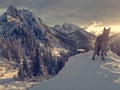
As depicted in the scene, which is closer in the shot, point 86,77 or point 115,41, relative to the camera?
point 86,77

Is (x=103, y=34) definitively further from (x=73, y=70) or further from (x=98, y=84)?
(x=98, y=84)

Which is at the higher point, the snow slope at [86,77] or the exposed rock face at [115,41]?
the exposed rock face at [115,41]

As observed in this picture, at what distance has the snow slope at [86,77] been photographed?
113 ft

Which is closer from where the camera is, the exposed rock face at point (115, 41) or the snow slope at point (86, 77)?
the snow slope at point (86, 77)

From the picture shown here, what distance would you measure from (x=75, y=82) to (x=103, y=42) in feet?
35.1

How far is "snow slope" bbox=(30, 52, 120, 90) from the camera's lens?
34297 millimetres

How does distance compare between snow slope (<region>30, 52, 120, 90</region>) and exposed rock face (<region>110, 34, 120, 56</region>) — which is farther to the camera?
exposed rock face (<region>110, 34, 120, 56</region>)

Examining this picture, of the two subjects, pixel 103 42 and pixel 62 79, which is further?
pixel 103 42

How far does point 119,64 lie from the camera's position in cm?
4122

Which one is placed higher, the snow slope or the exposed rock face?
the exposed rock face

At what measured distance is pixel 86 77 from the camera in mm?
36156

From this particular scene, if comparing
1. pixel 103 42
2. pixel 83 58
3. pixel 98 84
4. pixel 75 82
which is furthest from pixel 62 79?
pixel 103 42

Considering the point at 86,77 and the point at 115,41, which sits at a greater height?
the point at 115,41

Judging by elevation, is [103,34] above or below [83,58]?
above
